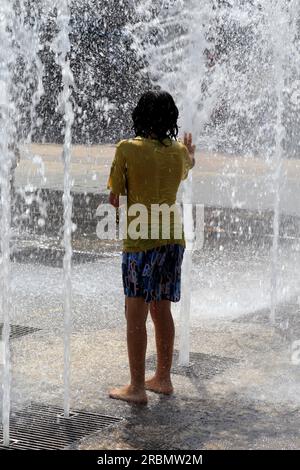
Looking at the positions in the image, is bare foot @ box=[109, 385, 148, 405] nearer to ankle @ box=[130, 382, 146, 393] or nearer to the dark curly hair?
ankle @ box=[130, 382, 146, 393]

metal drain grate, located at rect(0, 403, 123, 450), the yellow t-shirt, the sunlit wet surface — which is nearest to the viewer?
metal drain grate, located at rect(0, 403, 123, 450)

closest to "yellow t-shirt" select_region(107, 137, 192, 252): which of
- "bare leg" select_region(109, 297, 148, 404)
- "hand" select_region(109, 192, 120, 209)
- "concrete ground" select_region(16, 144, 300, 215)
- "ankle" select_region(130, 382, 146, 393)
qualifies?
"hand" select_region(109, 192, 120, 209)

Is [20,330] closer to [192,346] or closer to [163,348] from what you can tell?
[192,346]

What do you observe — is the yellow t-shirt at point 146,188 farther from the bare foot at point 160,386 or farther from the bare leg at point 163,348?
the bare foot at point 160,386

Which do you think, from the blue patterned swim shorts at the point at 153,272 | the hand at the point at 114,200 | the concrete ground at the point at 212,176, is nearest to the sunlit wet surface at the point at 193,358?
the blue patterned swim shorts at the point at 153,272

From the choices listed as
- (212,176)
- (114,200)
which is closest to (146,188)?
(114,200)

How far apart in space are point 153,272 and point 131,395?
0.58m

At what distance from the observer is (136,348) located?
188 inches

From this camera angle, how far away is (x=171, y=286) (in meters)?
4.80

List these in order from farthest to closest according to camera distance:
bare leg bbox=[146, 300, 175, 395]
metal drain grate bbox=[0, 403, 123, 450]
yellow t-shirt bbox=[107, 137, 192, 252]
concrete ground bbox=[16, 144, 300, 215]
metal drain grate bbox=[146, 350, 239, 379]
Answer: concrete ground bbox=[16, 144, 300, 215]
metal drain grate bbox=[146, 350, 239, 379]
bare leg bbox=[146, 300, 175, 395]
yellow t-shirt bbox=[107, 137, 192, 252]
metal drain grate bbox=[0, 403, 123, 450]

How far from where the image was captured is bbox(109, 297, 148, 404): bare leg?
475 centimetres

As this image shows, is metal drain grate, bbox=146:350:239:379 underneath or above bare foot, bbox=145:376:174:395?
underneath

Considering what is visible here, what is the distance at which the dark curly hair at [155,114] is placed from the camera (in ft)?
15.4

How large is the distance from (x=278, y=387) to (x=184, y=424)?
2.53 feet
